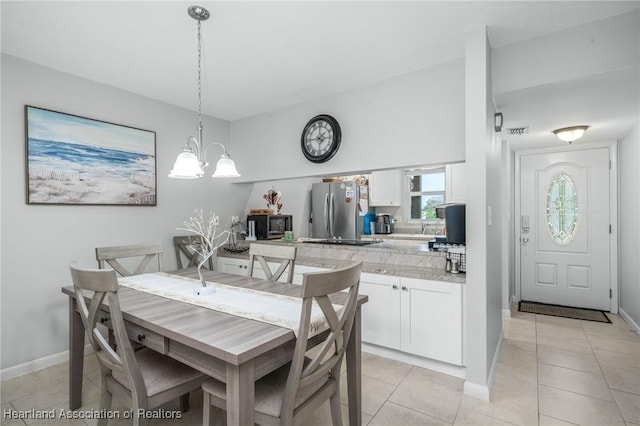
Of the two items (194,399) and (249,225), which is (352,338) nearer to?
(194,399)

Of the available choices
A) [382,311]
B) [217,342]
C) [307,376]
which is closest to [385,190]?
[382,311]

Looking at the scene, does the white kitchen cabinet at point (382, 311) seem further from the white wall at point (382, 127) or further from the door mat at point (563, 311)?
the door mat at point (563, 311)

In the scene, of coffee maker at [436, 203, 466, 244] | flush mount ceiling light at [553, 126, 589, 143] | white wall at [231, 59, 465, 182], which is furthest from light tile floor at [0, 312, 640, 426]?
flush mount ceiling light at [553, 126, 589, 143]

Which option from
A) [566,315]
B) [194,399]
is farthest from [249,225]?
[566,315]

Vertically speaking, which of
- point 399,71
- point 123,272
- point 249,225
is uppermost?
point 399,71

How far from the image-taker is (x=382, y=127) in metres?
2.90

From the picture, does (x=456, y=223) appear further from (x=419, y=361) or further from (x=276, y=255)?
(x=276, y=255)

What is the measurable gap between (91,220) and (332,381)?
8.66 ft

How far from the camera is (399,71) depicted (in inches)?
107

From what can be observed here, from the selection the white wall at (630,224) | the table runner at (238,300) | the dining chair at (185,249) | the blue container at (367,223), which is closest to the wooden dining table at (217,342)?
the table runner at (238,300)

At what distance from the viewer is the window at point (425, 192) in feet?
15.6

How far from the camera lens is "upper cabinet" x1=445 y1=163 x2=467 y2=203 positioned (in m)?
4.19

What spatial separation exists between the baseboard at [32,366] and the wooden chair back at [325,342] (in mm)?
2531

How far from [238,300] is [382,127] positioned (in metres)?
2.00
